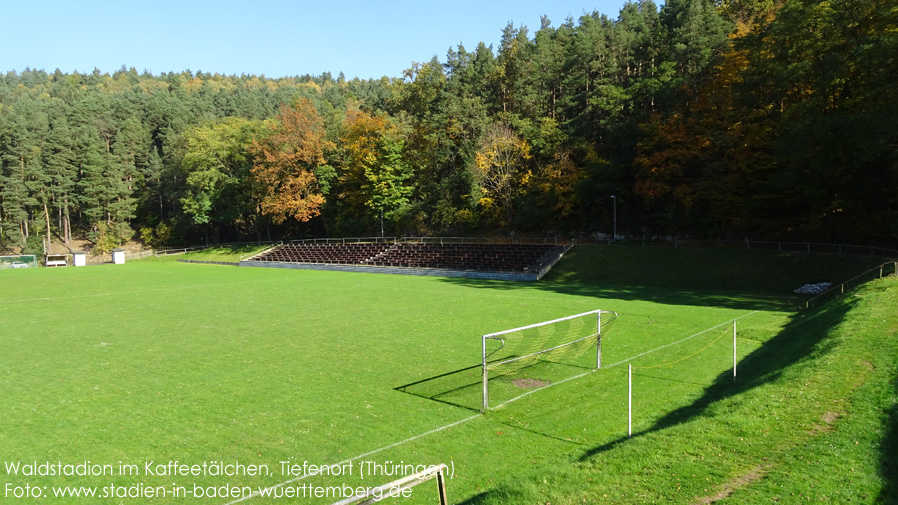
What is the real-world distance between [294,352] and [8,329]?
1120 centimetres

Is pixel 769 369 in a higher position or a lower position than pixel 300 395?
lower

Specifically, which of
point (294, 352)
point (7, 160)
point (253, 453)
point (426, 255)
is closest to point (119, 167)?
point (7, 160)

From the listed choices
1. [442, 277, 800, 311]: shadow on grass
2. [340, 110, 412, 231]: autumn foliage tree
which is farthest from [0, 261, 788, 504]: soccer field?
[340, 110, 412, 231]: autumn foliage tree

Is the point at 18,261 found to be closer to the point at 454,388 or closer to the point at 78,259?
the point at 78,259

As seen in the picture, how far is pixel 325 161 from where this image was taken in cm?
6019

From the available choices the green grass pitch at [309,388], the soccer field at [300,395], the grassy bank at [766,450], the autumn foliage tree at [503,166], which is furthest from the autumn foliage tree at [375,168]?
the grassy bank at [766,450]

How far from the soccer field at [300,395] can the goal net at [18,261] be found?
129 feet

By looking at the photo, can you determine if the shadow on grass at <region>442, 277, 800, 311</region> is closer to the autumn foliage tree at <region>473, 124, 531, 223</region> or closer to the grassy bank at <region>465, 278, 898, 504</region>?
the grassy bank at <region>465, 278, 898, 504</region>

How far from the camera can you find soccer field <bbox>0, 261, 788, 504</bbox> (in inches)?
276

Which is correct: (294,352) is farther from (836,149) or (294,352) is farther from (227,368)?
(836,149)

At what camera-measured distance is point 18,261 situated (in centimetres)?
5278

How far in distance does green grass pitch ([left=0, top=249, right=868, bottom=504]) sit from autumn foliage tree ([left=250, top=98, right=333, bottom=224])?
36108 millimetres

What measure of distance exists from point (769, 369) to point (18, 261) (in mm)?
64044

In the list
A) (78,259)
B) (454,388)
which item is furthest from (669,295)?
(78,259)
